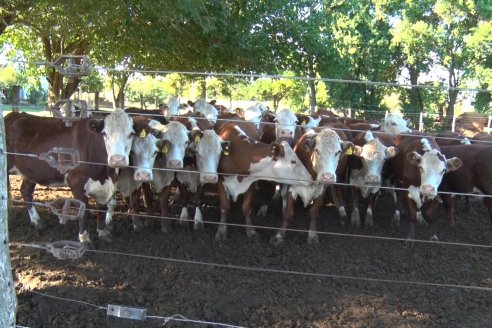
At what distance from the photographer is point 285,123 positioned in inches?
386

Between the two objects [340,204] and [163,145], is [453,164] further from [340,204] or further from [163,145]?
[163,145]

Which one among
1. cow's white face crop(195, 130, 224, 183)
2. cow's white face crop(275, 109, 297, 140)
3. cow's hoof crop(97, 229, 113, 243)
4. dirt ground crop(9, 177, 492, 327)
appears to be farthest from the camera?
cow's white face crop(275, 109, 297, 140)

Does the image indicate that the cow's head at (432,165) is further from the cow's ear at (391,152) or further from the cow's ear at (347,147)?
the cow's ear at (347,147)

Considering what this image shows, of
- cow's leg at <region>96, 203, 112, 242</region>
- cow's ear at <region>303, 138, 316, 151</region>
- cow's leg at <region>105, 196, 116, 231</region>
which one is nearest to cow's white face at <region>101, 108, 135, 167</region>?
cow's leg at <region>96, 203, 112, 242</region>

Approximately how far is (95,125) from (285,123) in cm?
449

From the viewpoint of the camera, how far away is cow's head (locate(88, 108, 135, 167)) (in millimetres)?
6119

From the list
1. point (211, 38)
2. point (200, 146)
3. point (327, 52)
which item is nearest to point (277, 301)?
point (200, 146)

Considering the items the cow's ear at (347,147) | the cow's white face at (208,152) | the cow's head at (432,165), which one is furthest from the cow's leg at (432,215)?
the cow's white face at (208,152)

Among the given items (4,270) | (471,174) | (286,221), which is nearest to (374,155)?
(471,174)

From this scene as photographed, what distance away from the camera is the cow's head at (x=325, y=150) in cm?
673

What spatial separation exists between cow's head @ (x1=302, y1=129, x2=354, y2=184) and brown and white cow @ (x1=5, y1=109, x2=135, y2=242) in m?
2.63

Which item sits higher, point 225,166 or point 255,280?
point 225,166

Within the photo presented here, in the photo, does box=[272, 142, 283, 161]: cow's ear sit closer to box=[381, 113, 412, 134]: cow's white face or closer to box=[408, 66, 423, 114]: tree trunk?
box=[381, 113, 412, 134]: cow's white face

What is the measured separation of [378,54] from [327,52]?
16.9 meters
